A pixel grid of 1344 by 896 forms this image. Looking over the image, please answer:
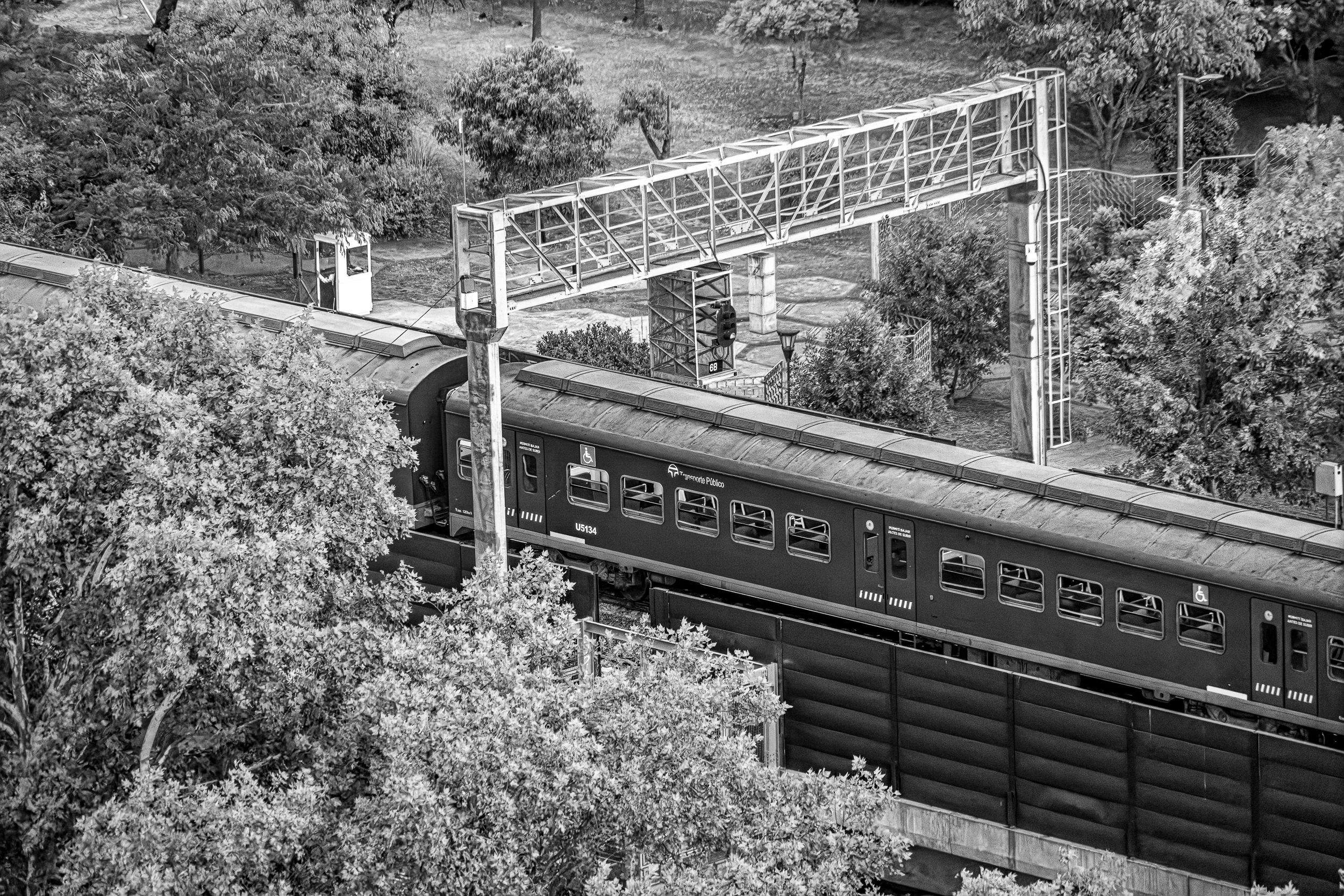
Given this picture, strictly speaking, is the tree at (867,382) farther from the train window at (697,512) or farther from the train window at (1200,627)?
the train window at (1200,627)

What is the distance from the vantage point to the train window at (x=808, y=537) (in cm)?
3014

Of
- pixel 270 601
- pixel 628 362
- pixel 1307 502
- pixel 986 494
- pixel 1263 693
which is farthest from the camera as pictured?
pixel 628 362

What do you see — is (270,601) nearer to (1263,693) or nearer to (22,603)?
(22,603)

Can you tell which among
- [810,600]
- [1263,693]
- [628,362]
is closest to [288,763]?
[810,600]

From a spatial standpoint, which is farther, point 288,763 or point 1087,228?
point 1087,228

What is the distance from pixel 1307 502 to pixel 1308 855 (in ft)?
37.9

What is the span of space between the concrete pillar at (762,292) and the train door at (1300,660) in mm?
17302

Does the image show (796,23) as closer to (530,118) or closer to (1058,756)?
(530,118)

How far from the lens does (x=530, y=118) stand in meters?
60.6

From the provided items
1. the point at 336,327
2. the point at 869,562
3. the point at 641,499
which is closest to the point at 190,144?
the point at 336,327

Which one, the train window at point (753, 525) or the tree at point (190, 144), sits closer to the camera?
the train window at point (753, 525)

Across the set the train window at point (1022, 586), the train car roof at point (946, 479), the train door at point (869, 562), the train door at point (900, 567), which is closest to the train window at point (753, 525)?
the train car roof at point (946, 479)

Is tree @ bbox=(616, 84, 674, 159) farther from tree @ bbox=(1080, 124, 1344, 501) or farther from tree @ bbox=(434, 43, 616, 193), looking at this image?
tree @ bbox=(1080, 124, 1344, 501)

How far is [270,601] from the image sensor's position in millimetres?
20547
